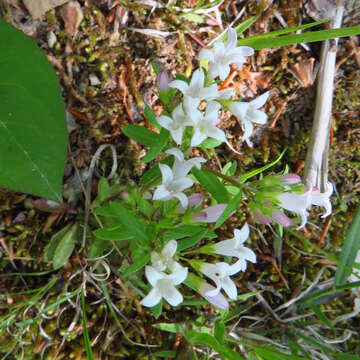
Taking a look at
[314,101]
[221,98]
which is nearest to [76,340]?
[221,98]

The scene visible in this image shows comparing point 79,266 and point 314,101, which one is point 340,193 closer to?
point 314,101

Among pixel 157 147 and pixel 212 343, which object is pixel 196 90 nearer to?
pixel 157 147

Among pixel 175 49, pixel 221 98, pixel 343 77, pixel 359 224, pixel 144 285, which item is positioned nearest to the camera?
pixel 221 98

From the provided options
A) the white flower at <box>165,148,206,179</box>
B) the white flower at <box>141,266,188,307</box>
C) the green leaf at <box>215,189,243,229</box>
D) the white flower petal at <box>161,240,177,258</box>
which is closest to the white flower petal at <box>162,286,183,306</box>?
the white flower at <box>141,266,188,307</box>

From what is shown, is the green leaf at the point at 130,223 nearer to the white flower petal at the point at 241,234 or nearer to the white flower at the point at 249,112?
the white flower petal at the point at 241,234

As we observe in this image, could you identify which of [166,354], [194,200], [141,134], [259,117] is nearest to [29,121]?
[141,134]

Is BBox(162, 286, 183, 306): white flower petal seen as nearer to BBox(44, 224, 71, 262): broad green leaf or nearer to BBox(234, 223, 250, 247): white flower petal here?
BBox(234, 223, 250, 247): white flower petal

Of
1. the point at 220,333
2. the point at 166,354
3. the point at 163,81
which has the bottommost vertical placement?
the point at 166,354
